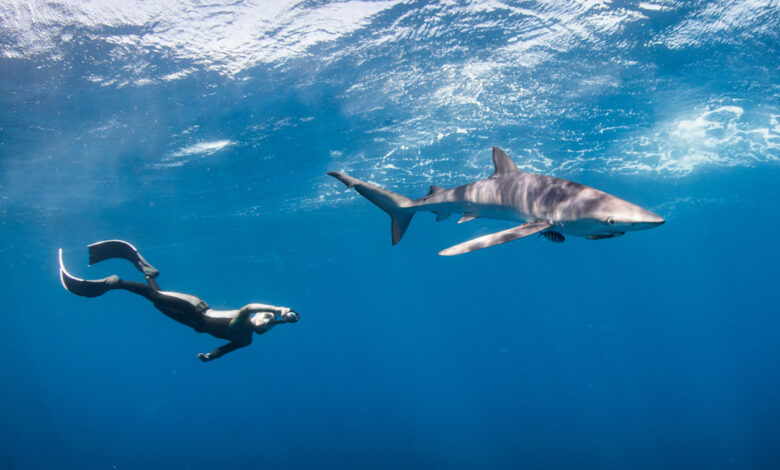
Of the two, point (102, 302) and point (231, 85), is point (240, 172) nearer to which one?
point (231, 85)

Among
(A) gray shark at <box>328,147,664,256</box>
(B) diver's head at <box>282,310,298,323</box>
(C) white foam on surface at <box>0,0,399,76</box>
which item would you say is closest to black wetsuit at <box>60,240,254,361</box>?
(B) diver's head at <box>282,310,298,323</box>

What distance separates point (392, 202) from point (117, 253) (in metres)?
4.64

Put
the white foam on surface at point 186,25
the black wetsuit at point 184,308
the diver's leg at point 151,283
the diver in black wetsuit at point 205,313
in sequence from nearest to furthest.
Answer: the diver in black wetsuit at point 205,313 < the black wetsuit at point 184,308 < the diver's leg at point 151,283 < the white foam on surface at point 186,25

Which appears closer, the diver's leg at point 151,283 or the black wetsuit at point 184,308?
the black wetsuit at point 184,308

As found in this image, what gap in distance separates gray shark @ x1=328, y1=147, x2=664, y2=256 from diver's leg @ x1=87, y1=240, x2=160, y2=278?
3611 mm

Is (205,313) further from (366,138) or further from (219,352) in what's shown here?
(366,138)

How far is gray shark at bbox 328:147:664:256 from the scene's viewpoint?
11.9 feet

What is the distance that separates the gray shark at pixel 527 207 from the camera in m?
3.63

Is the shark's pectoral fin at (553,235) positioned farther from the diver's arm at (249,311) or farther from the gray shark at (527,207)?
the diver's arm at (249,311)

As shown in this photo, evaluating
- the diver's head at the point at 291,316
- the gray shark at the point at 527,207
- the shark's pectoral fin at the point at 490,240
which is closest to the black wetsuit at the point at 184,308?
the diver's head at the point at 291,316

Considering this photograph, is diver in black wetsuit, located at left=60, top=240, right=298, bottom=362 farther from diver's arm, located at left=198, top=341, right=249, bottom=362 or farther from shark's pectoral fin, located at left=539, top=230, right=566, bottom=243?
shark's pectoral fin, located at left=539, top=230, right=566, bottom=243

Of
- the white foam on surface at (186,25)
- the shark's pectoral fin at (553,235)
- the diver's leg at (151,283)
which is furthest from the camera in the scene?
the white foam on surface at (186,25)

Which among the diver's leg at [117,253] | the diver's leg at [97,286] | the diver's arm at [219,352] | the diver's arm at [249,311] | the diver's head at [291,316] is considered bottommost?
the diver's arm at [219,352]

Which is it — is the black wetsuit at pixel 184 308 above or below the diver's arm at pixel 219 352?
above
